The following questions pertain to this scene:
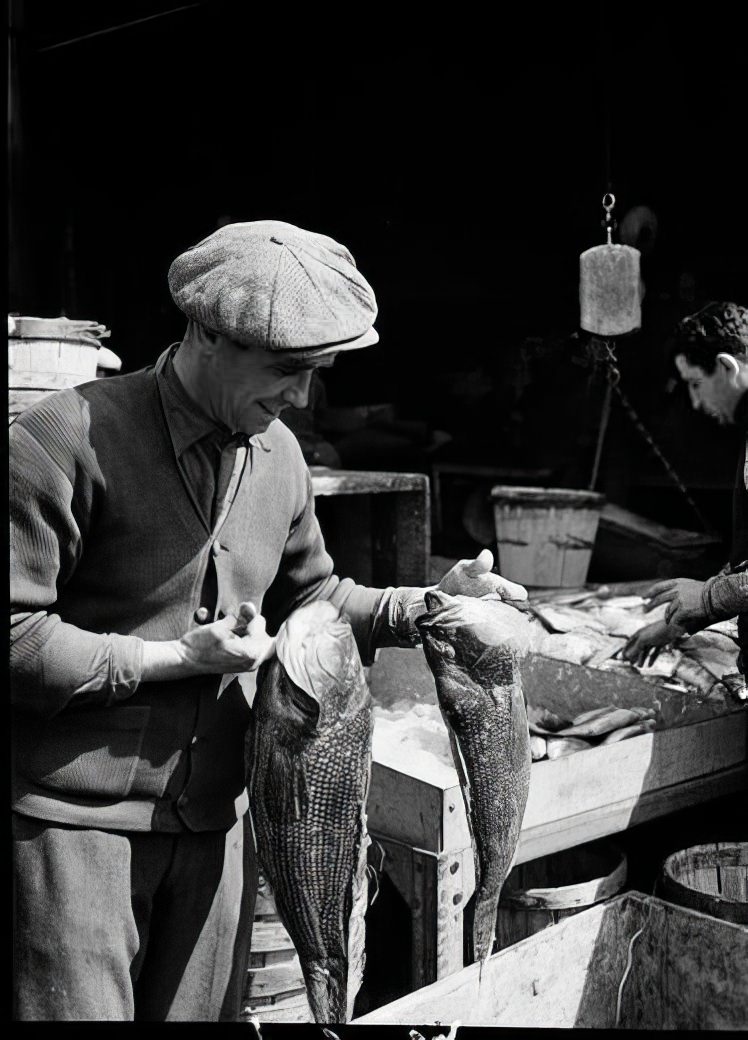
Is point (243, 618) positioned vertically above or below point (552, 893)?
above

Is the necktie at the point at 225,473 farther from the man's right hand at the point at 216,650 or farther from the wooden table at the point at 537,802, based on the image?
the wooden table at the point at 537,802

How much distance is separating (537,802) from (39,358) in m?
2.55

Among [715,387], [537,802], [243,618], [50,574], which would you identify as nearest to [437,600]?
[243,618]

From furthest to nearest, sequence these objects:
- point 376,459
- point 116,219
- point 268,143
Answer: point 376,459 < point 116,219 < point 268,143

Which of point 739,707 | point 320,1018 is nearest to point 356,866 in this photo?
point 320,1018

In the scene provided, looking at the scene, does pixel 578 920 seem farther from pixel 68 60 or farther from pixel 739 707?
pixel 68 60

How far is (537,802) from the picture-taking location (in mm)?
3758

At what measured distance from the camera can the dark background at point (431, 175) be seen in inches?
178

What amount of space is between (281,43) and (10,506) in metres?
2.86

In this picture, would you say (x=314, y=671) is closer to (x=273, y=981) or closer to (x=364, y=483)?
(x=273, y=981)

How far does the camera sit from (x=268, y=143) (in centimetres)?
479

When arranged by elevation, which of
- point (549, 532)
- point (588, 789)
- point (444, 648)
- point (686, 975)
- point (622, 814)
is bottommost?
point (686, 975)

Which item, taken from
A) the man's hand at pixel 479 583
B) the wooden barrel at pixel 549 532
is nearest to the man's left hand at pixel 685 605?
the man's hand at pixel 479 583

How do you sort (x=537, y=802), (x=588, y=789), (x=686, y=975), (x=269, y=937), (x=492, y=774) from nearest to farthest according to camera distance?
(x=492, y=774), (x=686, y=975), (x=269, y=937), (x=537, y=802), (x=588, y=789)
